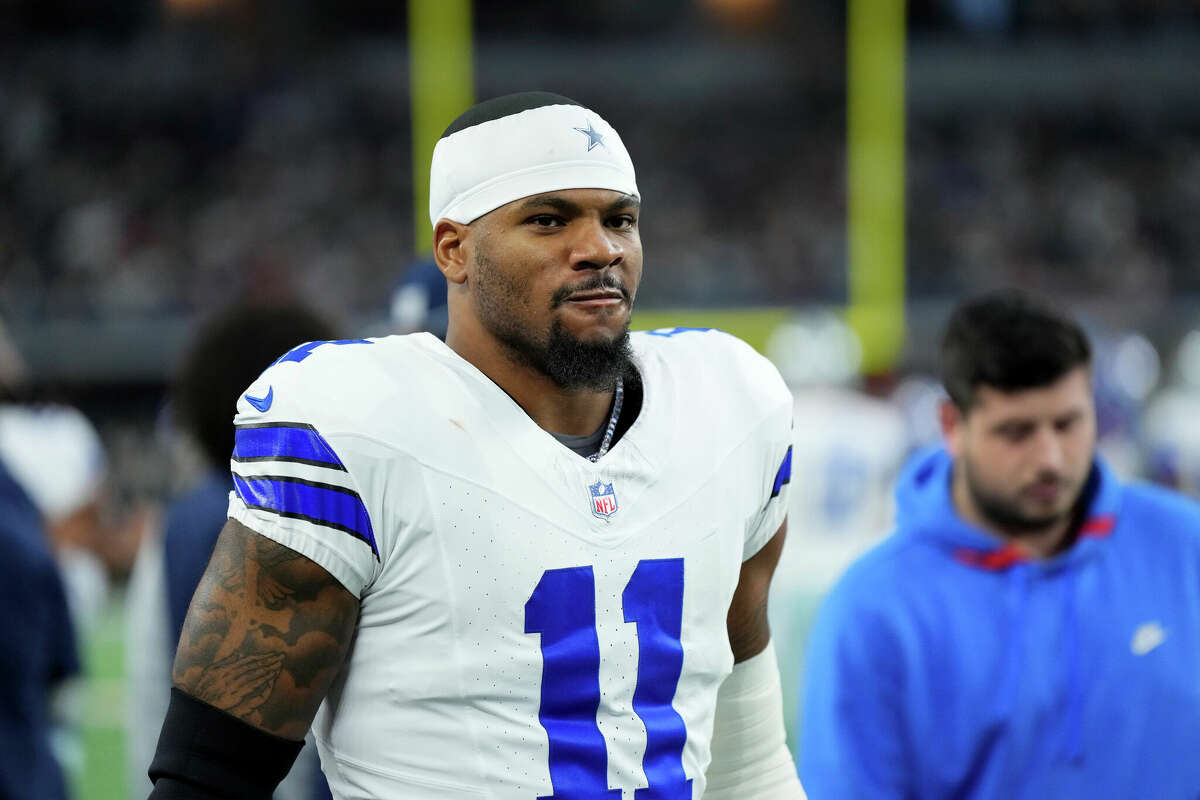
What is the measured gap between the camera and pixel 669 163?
45.2ft

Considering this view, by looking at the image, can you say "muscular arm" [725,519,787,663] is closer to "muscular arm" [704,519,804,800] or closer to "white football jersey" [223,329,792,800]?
"muscular arm" [704,519,804,800]

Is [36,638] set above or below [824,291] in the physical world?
below

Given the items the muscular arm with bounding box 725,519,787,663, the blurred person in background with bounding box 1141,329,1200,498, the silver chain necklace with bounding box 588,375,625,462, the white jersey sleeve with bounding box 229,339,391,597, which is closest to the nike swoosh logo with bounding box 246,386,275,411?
the white jersey sleeve with bounding box 229,339,391,597

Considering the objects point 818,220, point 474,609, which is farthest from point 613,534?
point 818,220

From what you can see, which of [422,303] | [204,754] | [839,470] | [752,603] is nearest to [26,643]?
[422,303]

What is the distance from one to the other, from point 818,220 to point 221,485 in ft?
37.0

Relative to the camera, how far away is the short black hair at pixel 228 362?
8.13 feet

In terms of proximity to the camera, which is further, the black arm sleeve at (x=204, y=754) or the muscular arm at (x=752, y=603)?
the muscular arm at (x=752, y=603)

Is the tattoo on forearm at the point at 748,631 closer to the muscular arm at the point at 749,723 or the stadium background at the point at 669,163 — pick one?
the muscular arm at the point at 749,723

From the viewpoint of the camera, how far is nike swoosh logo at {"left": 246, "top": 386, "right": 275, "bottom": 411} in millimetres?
1529

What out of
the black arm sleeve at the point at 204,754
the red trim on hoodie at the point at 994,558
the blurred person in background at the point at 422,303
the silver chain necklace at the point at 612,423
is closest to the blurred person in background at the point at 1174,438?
the red trim on hoodie at the point at 994,558

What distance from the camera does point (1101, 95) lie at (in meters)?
14.4

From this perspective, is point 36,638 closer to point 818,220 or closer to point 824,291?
point 824,291

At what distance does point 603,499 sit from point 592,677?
0.63 feet
